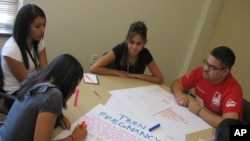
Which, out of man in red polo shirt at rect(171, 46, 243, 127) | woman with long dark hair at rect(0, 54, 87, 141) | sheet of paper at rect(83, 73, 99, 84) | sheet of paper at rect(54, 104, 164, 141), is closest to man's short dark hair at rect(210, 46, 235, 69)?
man in red polo shirt at rect(171, 46, 243, 127)

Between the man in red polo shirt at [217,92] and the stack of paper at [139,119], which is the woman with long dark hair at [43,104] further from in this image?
the man in red polo shirt at [217,92]

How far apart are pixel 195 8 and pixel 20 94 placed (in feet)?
8.39

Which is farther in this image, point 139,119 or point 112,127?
point 139,119

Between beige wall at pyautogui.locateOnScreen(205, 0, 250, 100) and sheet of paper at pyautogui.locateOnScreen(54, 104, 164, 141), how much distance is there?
7.88 ft

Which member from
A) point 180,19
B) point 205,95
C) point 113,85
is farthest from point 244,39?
point 113,85

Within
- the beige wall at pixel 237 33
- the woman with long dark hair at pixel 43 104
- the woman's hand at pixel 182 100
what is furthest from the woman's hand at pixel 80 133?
the beige wall at pixel 237 33

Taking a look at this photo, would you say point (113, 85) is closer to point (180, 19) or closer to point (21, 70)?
point (21, 70)

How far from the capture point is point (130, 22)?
294 centimetres

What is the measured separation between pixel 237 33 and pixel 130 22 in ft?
4.91

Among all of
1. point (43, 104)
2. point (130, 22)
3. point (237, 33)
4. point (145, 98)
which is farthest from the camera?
point (237, 33)

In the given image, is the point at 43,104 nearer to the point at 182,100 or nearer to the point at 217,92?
the point at 182,100

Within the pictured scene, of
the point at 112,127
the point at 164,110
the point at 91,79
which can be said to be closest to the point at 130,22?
the point at 91,79

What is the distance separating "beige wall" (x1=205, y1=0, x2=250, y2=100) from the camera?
11.1ft

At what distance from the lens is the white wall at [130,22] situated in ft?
8.61
